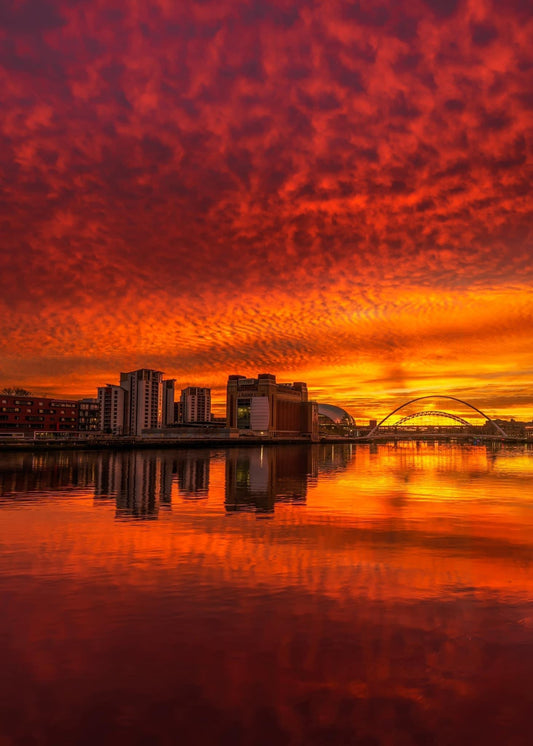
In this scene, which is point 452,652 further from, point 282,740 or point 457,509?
point 457,509

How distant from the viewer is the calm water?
10.3 metres

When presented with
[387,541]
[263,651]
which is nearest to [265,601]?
[263,651]

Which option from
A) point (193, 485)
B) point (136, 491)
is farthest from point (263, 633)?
point (193, 485)

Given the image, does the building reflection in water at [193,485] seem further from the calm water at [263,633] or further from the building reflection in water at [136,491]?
the calm water at [263,633]

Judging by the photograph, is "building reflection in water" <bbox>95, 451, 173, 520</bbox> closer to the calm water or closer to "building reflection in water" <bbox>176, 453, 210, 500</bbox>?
"building reflection in water" <bbox>176, 453, 210, 500</bbox>

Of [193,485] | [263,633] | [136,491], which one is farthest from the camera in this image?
[193,485]

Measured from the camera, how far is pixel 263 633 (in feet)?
47.8

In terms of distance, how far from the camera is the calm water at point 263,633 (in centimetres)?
1032

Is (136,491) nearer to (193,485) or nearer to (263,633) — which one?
(193,485)

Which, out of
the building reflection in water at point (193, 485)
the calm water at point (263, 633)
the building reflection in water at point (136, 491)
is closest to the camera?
the calm water at point (263, 633)

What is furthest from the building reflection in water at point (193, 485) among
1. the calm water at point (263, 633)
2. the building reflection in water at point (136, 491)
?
the calm water at point (263, 633)

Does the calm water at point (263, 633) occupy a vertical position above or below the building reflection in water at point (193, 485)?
below

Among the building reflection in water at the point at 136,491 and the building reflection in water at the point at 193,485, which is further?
the building reflection in water at the point at 193,485

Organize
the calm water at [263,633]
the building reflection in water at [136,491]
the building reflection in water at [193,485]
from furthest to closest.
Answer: the building reflection in water at [193,485] < the building reflection in water at [136,491] < the calm water at [263,633]
